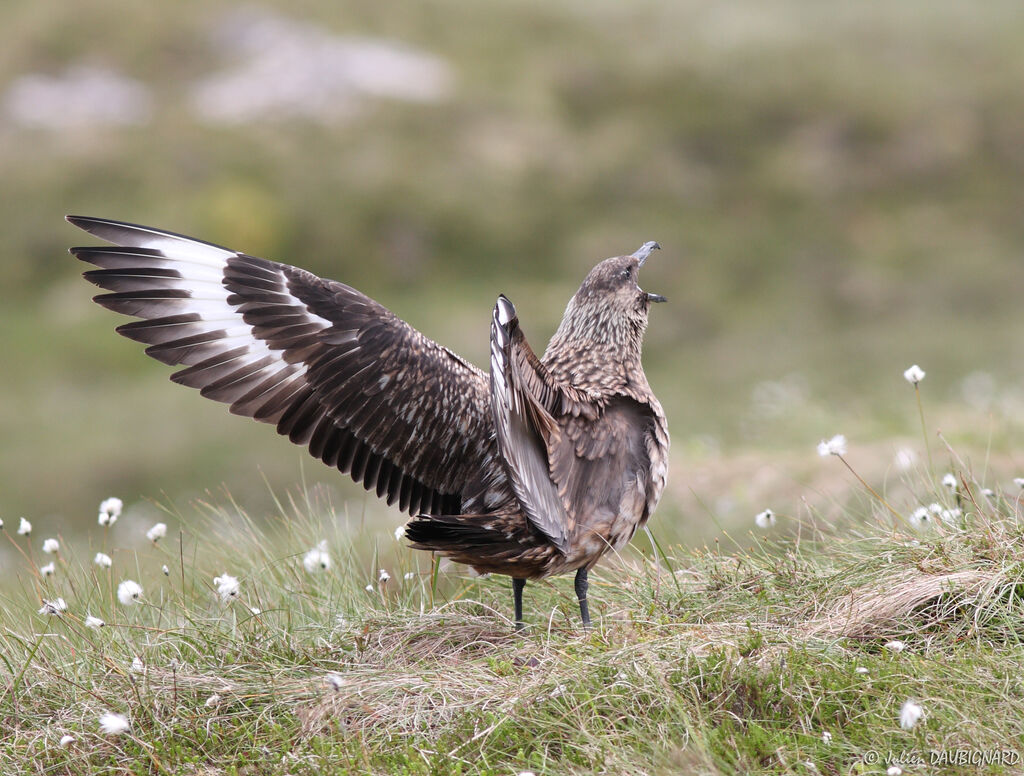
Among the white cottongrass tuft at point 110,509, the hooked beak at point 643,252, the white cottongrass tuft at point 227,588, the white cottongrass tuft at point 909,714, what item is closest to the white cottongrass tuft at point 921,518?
the white cottongrass tuft at point 909,714

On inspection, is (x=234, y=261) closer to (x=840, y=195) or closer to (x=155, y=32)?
(x=840, y=195)

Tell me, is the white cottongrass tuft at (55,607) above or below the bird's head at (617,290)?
below

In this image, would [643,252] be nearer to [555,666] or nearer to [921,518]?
[921,518]

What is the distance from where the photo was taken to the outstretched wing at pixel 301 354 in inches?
152

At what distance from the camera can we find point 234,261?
13.1 ft

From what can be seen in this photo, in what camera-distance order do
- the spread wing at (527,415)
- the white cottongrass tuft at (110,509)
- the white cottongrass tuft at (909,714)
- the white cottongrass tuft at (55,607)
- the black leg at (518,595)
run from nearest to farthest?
the white cottongrass tuft at (909,714)
the spread wing at (527,415)
the white cottongrass tuft at (55,607)
the black leg at (518,595)
the white cottongrass tuft at (110,509)

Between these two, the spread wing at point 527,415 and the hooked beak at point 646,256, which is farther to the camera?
the hooked beak at point 646,256

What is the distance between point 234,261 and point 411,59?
19.6 m

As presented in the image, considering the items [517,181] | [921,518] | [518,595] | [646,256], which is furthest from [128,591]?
[517,181]

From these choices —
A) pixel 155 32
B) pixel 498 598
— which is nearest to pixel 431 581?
pixel 498 598

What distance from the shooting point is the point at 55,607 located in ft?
11.9

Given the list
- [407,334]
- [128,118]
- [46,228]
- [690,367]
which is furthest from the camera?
[128,118]

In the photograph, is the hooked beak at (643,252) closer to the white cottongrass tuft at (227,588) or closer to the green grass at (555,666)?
the green grass at (555,666)

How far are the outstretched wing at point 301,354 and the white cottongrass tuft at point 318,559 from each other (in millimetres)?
359
